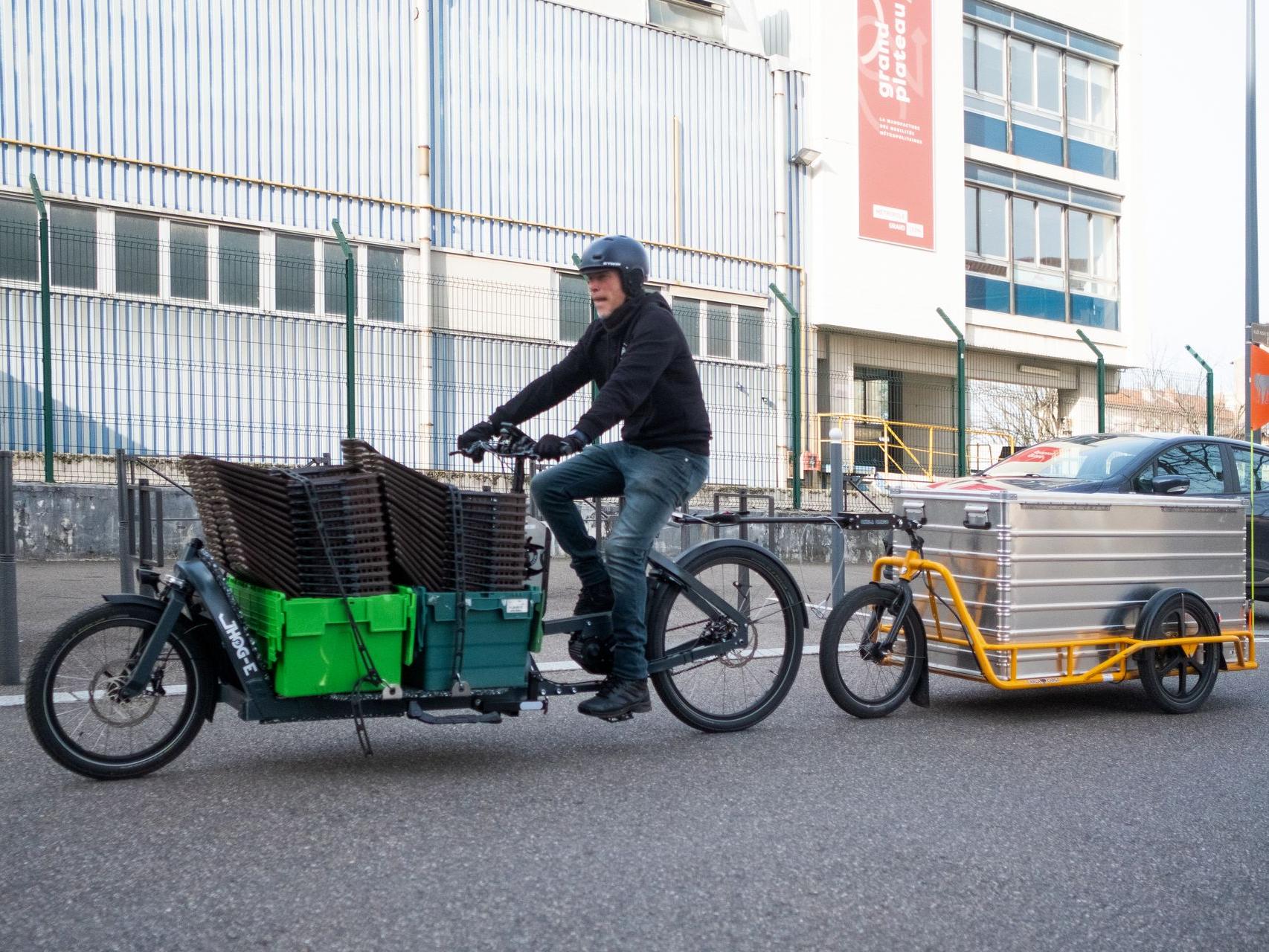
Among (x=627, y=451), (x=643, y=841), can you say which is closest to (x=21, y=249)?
(x=627, y=451)

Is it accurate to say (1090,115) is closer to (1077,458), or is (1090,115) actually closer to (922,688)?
(1077,458)

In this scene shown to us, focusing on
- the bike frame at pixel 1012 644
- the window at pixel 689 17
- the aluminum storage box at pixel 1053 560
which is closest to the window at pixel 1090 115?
the window at pixel 689 17

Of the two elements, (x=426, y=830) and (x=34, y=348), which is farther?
(x=34, y=348)

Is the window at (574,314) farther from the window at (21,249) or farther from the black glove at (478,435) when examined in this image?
the black glove at (478,435)

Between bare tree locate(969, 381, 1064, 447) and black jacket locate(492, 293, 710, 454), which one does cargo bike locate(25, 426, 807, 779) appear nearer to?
black jacket locate(492, 293, 710, 454)

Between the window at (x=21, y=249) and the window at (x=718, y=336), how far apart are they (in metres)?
8.32

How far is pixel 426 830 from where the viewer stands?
396cm

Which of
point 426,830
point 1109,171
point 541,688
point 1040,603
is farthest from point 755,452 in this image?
point 1109,171

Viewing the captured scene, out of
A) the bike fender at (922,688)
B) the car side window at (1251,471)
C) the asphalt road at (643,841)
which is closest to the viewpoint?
the asphalt road at (643,841)

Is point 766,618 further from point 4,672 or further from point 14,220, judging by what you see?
point 14,220

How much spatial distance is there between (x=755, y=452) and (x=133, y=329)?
727 cm

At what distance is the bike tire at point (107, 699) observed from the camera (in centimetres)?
428

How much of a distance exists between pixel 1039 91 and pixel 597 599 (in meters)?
25.5

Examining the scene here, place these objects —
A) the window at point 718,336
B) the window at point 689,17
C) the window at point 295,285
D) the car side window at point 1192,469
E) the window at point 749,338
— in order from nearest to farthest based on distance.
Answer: the car side window at point 1192,469 → the window at point 295,285 → the window at point 749,338 → the window at point 718,336 → the window at point 689,17
